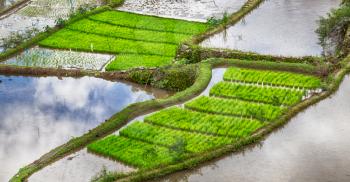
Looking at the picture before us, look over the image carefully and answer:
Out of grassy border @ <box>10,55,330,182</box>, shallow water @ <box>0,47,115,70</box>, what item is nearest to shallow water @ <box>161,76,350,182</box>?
grassy border @ <box>10,55,330,182</box>

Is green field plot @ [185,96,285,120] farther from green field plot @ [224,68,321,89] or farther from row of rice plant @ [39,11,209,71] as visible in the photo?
row of rice plant @ [39,11,209,71]

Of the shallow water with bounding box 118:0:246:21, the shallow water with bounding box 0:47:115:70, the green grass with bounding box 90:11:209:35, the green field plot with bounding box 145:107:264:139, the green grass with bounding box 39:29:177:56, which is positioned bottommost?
the green field plot with bounding box 145:107:264:139

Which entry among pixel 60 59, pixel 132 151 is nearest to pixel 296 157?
pixel 132 151

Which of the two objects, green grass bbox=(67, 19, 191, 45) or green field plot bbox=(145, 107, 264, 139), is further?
green grass bbox=(67, 19, 191, 45)

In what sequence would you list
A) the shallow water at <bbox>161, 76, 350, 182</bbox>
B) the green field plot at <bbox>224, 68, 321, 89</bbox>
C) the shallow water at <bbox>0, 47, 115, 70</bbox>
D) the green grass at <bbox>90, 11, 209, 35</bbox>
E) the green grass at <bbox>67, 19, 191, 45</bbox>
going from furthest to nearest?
the green grass at <bbox>90, 11, 209, 35</bbox> < the green grass at <bbox>67, 19, 191, 45</bbox> < the shallow water at <bbox>0, 47, 115, 70</bbox> < the green field plot at <bbox>224, 68, 321, 89</bbox> < the shallow water at <bbox>161, 76, 350, 182</bbox>

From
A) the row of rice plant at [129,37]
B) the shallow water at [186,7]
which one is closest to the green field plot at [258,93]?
the row of rice plant at [129,37]

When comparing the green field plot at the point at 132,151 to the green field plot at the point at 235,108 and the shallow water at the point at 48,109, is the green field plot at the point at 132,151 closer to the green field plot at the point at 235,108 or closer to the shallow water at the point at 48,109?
the shallow water at the point at 48,109
